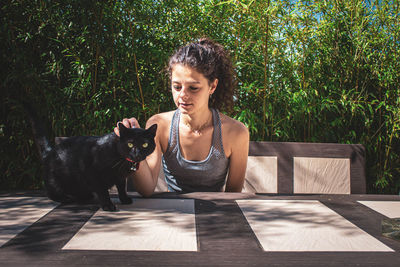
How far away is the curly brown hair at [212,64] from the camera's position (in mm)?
1603

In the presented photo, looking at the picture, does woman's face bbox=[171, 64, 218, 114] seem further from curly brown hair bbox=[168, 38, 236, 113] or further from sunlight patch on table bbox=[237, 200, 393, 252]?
sunlight patch on table bbox=[237, 200, 393, 252]

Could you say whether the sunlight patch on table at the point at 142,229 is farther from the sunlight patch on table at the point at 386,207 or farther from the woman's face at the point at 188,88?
the sunlight patch on table at the point at 386,207

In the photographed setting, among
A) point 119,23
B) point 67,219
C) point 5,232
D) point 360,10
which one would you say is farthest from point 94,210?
point 360,10

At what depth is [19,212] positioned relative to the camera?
3.52ft

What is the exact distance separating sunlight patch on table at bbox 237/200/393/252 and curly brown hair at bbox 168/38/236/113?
0.72 m

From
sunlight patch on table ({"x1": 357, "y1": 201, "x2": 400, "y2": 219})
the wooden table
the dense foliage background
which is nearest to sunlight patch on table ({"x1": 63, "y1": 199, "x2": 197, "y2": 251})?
the wooden table

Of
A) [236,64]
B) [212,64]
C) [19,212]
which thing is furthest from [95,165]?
[236,64]

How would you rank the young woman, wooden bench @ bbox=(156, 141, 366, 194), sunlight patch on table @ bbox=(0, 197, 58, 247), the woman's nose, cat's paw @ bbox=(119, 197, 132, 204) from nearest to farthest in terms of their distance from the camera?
1. sunlight patch on table @ bbox=(0, 197, 58, 247)
2. cat's paw @ bbox=(119, 197, 132, 204)
3. the woman's nose
4. the young woman
5. wooden bench @ bbox=(156, 141, 366, 194)

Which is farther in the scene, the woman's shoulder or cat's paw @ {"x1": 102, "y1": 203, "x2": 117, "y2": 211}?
the woman's shoulder

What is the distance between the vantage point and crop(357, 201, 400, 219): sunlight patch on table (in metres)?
1.16

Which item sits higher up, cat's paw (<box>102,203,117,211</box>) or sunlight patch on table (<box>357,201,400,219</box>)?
cat's paw (<box>102,203,117,211</box>)

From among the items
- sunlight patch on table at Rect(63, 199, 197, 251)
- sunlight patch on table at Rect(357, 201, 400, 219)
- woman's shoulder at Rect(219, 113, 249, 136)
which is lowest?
sunlight patch on table at Rect(357, 201, 400, 219)

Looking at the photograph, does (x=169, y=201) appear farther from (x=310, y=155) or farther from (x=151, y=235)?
(x=310, y=155)

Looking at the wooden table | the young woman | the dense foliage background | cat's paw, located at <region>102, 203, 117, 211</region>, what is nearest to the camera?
the wooden table
